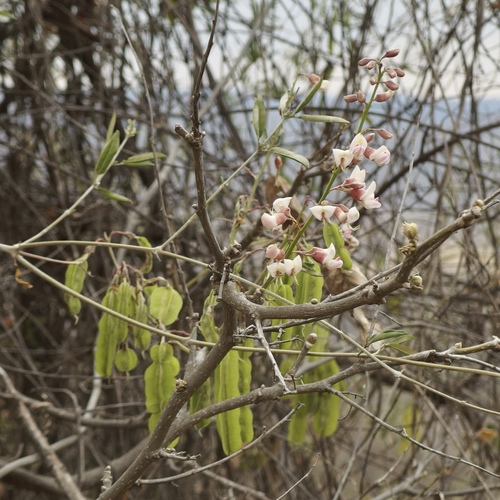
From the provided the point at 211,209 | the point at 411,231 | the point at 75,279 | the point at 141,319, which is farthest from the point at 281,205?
the point at 211,209

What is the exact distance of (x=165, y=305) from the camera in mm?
1133

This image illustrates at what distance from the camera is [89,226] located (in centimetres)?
284

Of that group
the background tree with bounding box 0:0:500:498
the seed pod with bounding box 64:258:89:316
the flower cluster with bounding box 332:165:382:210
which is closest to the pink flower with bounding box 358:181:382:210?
the flower cluster with bounding box 332:165:382:210

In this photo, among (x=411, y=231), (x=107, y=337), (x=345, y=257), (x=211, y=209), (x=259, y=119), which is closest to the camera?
(x=411, y=231)

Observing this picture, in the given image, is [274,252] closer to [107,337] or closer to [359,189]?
[359,189]

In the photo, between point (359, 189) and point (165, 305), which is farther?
point (165, 305)

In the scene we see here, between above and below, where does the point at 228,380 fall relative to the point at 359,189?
below

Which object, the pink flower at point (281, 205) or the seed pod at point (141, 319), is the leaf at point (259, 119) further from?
the seed pod at point (141, 319)

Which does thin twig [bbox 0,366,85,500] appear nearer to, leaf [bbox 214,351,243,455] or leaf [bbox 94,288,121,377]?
leaf [bbox 94,288,121,377]

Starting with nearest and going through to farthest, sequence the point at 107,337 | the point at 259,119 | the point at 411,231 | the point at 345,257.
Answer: the point at 411,231, the point at 345,257, the point at 259,119, the point at 107,337

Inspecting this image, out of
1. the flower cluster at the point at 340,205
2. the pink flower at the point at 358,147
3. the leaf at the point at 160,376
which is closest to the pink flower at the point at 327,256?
the flower cluster at the point at 340,205

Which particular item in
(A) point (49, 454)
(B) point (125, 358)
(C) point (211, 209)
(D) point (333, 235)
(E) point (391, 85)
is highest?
(C) point (211, 209)

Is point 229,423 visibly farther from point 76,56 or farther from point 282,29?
point 76,56

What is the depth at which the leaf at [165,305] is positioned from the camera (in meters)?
1.12
